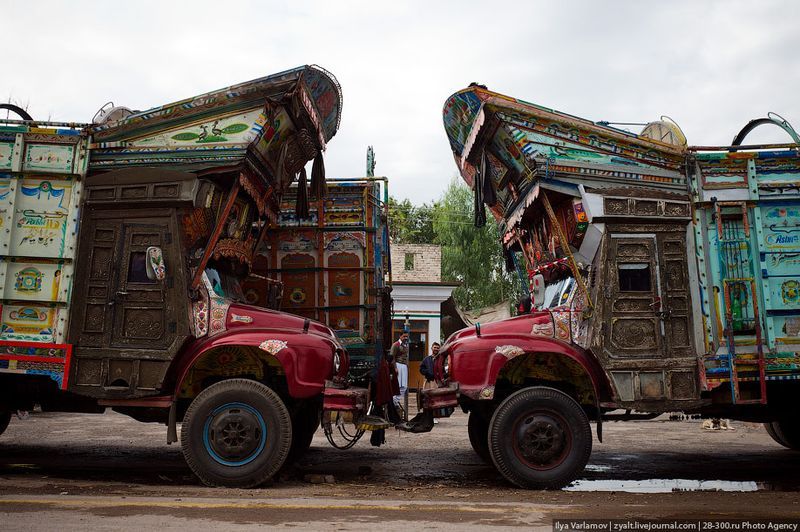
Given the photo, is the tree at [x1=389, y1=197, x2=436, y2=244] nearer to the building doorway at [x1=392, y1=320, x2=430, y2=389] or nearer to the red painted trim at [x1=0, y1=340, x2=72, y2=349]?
the building doorway at [x1=392, y1=320, x2=430, y2=389]

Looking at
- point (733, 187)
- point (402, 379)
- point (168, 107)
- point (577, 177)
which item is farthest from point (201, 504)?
point (402, 379)

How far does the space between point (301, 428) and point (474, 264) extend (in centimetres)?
2710

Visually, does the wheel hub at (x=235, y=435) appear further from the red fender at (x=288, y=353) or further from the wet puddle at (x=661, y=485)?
the wet puddle at (x=661, y=485)

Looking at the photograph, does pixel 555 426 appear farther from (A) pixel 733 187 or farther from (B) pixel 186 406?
(B) pixel 186 406

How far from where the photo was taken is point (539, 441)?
626cm

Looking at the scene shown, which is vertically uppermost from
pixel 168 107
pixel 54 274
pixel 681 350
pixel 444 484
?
pixel 168 107

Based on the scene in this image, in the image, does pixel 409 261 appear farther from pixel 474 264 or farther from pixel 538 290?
pixel 538 290

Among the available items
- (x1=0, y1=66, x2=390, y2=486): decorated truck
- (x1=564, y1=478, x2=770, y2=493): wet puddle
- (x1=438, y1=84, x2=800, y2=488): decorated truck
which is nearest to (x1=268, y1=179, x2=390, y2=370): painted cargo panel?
(x1=0, y1=66, x2=390, y2=486): decorated truck

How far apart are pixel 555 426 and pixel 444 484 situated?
4.65ft

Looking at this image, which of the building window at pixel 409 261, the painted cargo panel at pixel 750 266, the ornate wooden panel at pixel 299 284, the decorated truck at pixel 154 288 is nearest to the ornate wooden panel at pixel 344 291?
the ornate wooden panel at pixel 299 284

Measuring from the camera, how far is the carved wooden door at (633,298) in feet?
21.8

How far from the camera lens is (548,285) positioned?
8180mm

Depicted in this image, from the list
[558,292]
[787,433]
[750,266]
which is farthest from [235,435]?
[787,433]

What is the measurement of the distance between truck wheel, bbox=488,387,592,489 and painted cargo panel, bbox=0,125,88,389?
14.9 ft
